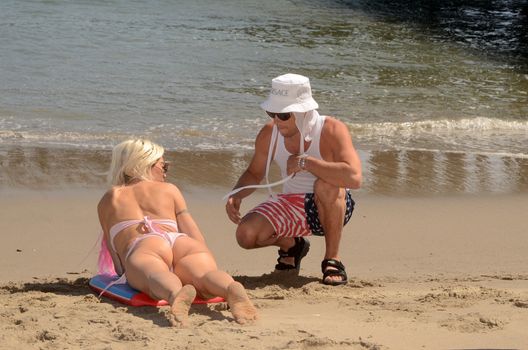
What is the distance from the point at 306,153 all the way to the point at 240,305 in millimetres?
1303

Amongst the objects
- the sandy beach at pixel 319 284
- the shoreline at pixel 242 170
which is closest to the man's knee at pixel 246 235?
the sandy beach at pixel 319 284

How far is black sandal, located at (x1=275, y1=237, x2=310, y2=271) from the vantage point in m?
5.72

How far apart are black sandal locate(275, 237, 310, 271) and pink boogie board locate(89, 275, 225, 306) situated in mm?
992

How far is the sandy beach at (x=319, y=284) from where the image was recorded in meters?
4.17

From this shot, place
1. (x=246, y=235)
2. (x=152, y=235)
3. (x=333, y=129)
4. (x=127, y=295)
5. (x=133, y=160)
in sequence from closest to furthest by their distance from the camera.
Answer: (x=127, y=295), (x=152, y=235), (x=133, y=160), (x=333, y=129), (x=246, y=235)

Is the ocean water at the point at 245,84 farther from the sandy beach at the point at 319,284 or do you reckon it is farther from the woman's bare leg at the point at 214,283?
the woman's bare leg at the point at 214,283

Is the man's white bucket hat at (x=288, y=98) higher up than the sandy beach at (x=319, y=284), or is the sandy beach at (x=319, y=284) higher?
the man's white bucket hat at (x=288, y=98)

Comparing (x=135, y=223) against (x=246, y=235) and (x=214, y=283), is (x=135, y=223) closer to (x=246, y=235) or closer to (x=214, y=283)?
(x=214, y=283)

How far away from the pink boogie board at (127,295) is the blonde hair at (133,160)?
21.3 inches

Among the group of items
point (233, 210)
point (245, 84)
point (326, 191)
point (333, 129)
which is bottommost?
point (245, 84)

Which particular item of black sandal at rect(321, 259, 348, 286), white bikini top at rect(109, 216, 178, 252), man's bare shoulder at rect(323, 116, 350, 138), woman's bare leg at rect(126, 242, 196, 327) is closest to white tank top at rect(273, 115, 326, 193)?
man's bare shoulder at rect(323, 116, 350, 138)

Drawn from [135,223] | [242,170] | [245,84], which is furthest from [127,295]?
[245,84]

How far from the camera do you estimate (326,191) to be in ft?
17.9

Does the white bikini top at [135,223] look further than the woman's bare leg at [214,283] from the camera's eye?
Yes
